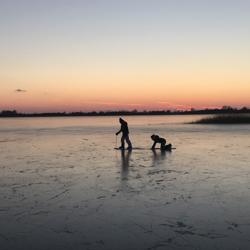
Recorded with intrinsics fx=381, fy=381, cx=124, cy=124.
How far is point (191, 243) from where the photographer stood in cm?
455

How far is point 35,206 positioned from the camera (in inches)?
253

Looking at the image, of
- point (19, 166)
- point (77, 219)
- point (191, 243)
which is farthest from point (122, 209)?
point (19, 166)

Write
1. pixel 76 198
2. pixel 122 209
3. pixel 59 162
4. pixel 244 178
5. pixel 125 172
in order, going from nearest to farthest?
pixel 122 209
pixel 76 198
pixel 244 178
pixel 125 172
pixel 59 162

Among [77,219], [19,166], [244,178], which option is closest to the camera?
[77,219]

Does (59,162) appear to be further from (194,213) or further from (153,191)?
(194,213)

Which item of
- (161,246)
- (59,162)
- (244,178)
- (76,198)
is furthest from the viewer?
(59,162)

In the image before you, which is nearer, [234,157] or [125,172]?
[125,172]

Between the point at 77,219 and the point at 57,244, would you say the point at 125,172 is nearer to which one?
the point at 77,219

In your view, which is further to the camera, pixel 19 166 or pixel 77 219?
pixel 19 166

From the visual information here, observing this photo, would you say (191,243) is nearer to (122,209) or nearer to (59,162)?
(122,209)

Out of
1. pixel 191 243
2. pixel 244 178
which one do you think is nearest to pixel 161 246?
pixel 191 243

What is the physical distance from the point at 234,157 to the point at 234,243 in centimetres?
861

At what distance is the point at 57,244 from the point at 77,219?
3.68 ft

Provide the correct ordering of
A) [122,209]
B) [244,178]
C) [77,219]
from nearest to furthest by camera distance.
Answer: [77,219], [122,209], [244,178]
